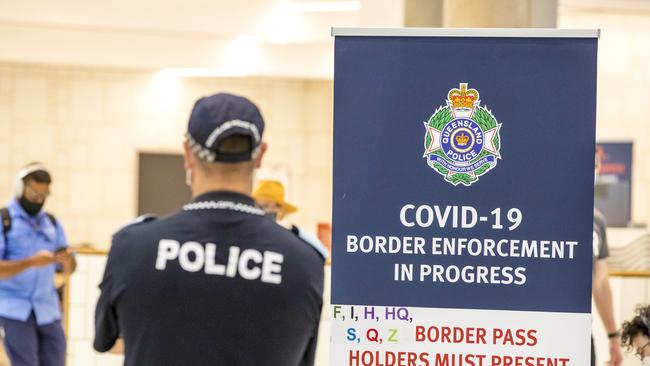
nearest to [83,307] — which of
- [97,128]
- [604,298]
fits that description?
[604,298]

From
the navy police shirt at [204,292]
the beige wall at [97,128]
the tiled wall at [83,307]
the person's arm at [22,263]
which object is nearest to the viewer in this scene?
the navy police shirt at [204,292]

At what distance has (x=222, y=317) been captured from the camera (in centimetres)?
235

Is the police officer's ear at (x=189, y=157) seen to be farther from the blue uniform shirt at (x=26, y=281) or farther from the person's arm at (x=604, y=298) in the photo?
the blue uniform shirt at (x=26, y=281)

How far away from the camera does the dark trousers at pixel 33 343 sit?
676 cm

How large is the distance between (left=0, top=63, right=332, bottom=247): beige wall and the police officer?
12920 millimetres

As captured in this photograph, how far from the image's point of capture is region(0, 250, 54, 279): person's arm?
666cm

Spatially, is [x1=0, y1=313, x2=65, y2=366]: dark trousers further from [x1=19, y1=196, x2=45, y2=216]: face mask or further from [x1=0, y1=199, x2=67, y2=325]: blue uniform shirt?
[x1=19, y1=196, x2=45, y2=216]: face mask

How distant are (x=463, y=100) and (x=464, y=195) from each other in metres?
0.28

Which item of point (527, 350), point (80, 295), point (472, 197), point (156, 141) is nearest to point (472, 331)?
point (527, 350)

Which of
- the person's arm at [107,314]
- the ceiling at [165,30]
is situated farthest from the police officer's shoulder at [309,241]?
the ceiling at [165,30]

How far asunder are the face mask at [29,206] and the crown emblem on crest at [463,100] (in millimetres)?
3996

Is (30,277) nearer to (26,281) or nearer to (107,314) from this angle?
(26,281)

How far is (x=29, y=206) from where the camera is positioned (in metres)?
7.10

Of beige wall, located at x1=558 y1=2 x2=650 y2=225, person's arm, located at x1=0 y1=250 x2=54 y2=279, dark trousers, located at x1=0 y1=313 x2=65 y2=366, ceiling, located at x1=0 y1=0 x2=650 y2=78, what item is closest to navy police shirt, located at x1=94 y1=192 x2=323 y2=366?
person's arm, located at x1=0 y1=250 x2=54 y2=279
